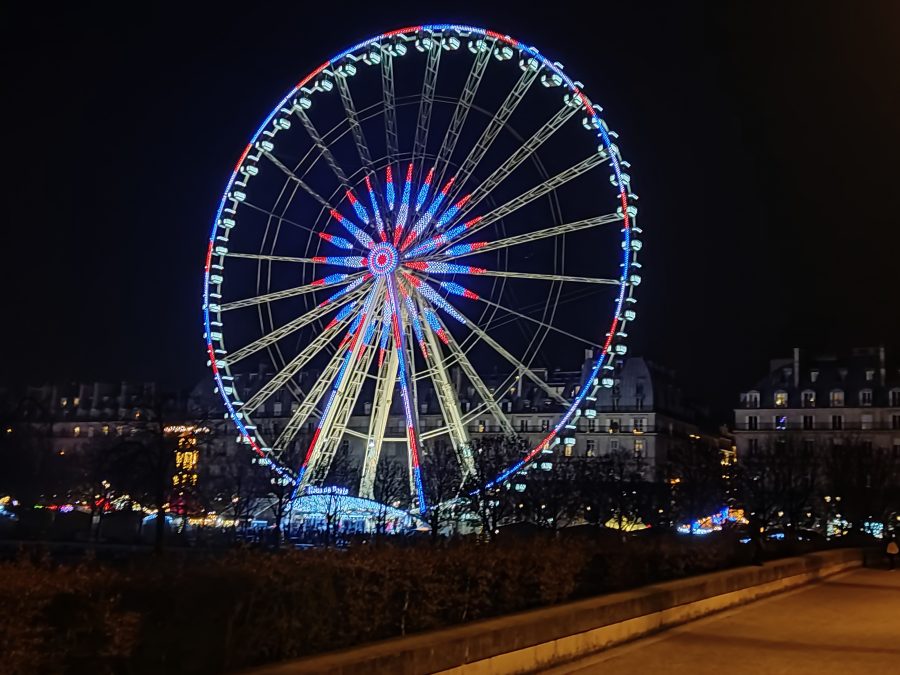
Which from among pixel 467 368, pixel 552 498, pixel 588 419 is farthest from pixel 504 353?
pixel 588 419

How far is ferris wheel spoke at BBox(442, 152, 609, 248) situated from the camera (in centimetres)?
3625

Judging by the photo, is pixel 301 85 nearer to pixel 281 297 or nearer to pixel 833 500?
pixel 281 297

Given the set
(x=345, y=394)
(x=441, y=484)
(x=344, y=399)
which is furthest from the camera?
(x=441, y=484)

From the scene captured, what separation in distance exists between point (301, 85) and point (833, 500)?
4612 centimetres

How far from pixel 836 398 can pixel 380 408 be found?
220 ft

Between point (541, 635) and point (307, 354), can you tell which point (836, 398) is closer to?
point (307, 354)

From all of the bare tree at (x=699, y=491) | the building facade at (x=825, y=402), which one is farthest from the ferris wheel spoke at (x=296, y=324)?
the building facade at (x=825, y=402)

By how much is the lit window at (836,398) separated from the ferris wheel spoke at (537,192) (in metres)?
65.6

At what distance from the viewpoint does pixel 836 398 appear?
3728 inches

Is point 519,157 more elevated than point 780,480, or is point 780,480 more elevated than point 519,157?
point 519,157

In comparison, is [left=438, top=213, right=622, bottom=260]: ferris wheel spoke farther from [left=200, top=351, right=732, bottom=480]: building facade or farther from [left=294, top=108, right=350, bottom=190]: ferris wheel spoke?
[left=200, top=351, right=732, bottom=480]: building facade

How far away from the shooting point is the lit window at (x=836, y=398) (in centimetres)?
9444

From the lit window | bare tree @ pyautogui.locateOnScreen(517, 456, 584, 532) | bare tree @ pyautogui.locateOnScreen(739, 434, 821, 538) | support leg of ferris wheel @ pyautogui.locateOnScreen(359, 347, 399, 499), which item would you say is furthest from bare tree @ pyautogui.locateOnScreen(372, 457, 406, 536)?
the lit window

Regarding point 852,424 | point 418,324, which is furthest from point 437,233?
point 852,424
